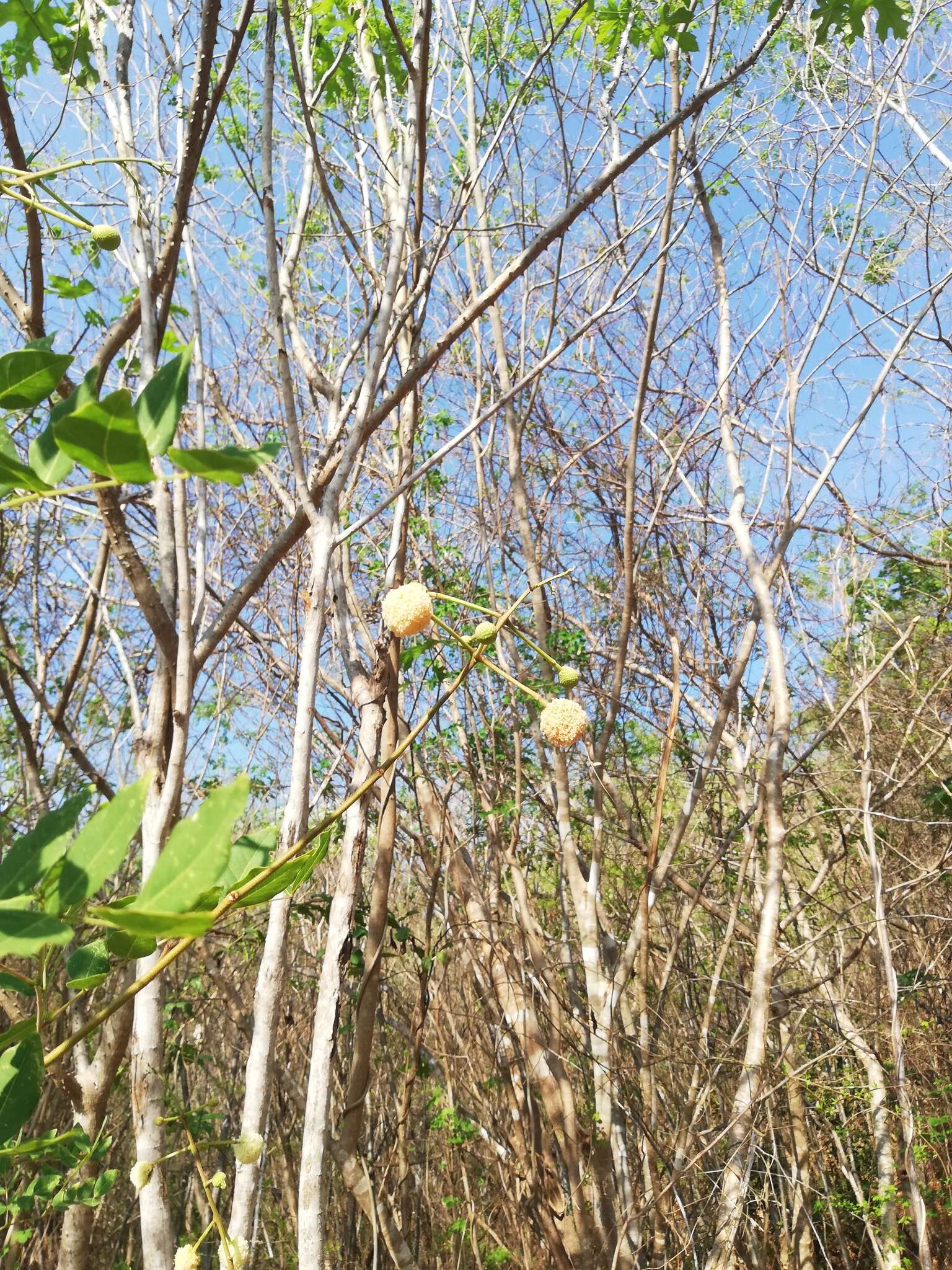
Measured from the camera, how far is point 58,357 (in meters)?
0.38

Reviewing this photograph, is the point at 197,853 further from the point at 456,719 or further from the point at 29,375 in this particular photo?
the point at 456,719

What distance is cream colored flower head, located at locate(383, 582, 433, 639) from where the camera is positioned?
1.72 feet

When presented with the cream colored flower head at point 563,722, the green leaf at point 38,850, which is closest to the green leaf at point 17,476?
the green leaf at point 38,850

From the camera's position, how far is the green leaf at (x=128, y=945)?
334 millimetres

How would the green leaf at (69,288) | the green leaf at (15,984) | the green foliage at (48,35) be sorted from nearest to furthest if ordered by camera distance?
the green leaf at (15,984), the green foliage at (48,35), the green leaf at (69,288)

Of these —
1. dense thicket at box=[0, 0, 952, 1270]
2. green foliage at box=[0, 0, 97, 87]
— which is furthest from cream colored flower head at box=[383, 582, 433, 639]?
green foliage at box=[0, 0, 97, 87]

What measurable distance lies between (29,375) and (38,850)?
0.66 feet

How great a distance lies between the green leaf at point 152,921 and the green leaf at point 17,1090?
188 mm

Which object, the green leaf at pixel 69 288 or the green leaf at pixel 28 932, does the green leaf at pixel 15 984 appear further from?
the green leaf at pixel 69 288

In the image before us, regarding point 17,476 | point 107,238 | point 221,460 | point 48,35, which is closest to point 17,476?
point 17,476

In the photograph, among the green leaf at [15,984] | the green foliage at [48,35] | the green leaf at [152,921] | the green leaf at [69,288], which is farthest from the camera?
the green leaf at [69,288]

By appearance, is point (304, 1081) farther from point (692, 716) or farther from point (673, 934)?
point (692, 716)

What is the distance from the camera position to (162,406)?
31cm

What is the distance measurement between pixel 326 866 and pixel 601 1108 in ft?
5.33
